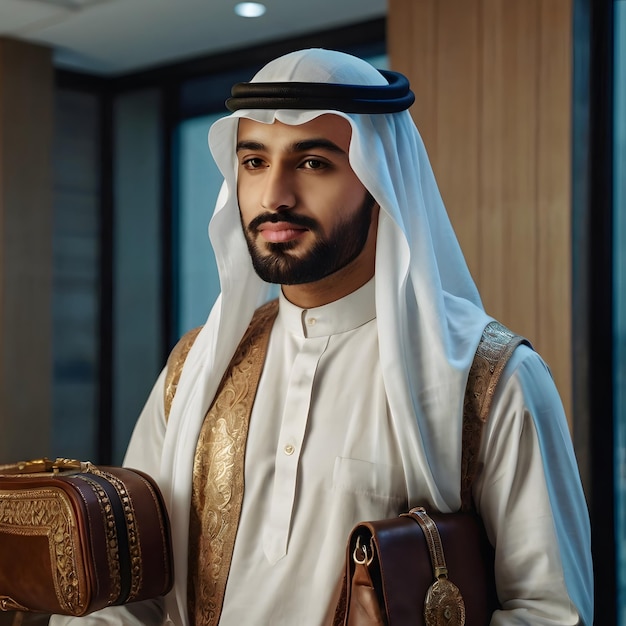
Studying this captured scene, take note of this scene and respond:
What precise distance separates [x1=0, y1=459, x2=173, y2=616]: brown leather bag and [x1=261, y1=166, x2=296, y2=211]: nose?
1.74 ft

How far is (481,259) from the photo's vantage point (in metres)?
3.64

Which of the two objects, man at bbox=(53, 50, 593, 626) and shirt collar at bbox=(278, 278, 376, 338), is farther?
shirt collar at bbox=(278, 278, 376, 338)

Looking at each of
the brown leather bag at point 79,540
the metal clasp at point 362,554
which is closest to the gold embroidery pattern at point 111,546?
the brown leather bag at point 79,540

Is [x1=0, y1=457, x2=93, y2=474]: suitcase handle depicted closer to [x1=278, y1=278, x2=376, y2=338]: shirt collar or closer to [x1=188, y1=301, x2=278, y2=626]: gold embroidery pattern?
[x1=188, y1=301, x2=278, y2=626]: gold embroidery pattern

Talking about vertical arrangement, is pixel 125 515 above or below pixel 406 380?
below

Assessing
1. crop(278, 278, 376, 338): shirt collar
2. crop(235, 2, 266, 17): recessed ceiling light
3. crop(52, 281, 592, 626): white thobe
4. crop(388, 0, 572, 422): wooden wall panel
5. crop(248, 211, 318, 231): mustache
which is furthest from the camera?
crop(235, 2, 266, 17): recessed ceiling light

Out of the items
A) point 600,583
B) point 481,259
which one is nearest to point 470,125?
point 481,259

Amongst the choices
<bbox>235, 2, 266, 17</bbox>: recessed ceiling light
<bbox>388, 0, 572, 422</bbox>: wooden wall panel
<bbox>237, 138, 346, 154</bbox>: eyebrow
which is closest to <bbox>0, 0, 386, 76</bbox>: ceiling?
<bbox>235, 2, 266, 17</bbox>: recessed ceiling light

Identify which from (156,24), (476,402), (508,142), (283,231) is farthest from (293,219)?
(156,24)

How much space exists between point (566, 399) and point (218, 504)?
A: 6.34ft

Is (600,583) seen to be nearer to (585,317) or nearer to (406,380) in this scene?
(585,317)

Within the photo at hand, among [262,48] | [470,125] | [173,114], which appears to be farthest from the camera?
[173,114]

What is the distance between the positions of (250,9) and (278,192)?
9.99ft

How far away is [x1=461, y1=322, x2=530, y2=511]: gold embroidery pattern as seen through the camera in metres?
1.68
